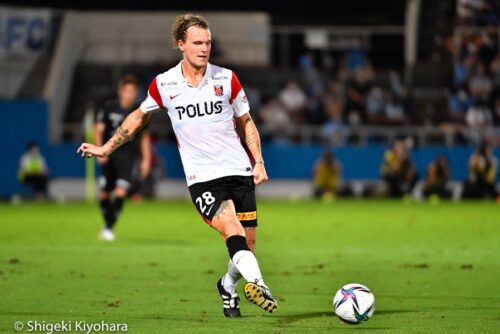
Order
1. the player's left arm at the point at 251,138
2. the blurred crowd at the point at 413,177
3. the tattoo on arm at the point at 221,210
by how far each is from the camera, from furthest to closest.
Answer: the blurred crowd at the point at 413,177
the player's left arm at the point at 251,138
the tattoo on arm at the point at 221,210

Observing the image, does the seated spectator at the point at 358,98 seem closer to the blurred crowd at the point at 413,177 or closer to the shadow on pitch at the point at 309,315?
the blurred crowd at the point at 413,177

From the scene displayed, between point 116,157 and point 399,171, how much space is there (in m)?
17.3

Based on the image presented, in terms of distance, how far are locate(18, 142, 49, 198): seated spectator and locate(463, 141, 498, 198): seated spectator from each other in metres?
12.0

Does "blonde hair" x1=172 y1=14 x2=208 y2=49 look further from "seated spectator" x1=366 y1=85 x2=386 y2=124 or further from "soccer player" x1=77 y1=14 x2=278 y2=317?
"seated spectator" x1=366 y1=85 x2=386 y2=124

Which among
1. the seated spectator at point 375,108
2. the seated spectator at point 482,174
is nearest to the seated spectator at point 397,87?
the seated spectator at point 375,108

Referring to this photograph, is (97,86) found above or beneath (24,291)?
beneath

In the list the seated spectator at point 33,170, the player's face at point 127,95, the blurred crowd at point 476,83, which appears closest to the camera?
the player's face at point 127,95

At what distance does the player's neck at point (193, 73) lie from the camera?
376 inches

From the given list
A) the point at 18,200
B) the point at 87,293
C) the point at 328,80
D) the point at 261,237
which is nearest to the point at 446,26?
the point at 328,80

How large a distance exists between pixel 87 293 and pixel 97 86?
27.1 metres

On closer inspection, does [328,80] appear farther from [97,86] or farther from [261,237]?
[261,237]

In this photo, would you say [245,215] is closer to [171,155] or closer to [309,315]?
[309,315]

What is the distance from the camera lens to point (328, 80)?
38.1 m

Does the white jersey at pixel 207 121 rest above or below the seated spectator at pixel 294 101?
above
